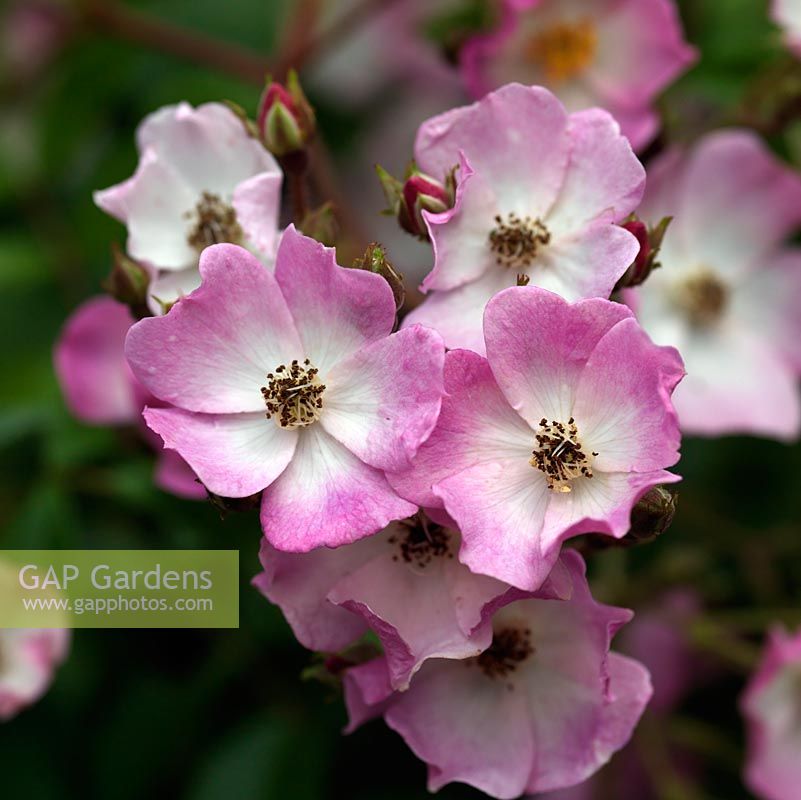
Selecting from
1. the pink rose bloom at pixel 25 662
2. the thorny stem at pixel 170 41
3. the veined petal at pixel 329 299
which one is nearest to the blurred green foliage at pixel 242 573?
the thorny stem at pixel 170 41

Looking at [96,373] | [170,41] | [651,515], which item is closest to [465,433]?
[651,515]

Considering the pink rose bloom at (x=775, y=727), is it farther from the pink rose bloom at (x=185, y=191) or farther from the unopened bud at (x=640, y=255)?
the pink rose bloom at (x=185, y=191)

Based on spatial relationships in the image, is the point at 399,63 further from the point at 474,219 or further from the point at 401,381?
the point at 401,381

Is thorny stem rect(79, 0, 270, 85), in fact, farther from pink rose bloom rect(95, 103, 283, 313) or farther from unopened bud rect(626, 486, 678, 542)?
unopened bud rect(626, 486, 678, 542)

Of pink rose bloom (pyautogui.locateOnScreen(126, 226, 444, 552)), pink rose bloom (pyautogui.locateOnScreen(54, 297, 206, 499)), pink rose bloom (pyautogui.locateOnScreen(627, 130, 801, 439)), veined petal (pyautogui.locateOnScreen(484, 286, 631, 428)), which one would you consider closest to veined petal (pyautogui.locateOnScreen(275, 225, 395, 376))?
pink rose bloom (pyautogui.locateOnScreen(126, 226, 444, 552))

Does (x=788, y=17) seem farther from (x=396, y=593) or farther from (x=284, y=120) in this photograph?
(x=396, y=593)
